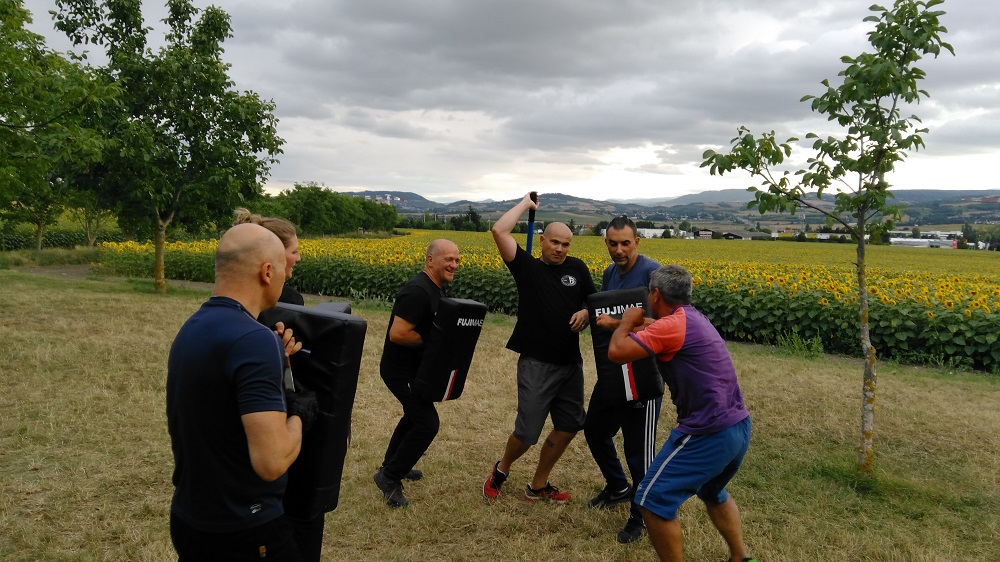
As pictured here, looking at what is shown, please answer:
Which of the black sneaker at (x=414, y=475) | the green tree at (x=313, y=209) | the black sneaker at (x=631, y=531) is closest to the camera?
the black sneaker at (x=631, y=531)

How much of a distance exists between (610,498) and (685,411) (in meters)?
1.80

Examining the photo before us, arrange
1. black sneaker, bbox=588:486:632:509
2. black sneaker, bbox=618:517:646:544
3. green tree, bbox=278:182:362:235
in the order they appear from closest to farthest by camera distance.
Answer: black sneaker, bbox=618:517:646:544 < black sneaker, bbox=588:486:632:509 < green tree, bbox=278:182:362:235

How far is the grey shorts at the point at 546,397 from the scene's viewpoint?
191 inches

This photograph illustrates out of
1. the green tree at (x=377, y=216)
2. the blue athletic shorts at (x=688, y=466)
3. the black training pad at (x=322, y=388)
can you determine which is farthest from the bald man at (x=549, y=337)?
the green tree at (x=377, y=216)

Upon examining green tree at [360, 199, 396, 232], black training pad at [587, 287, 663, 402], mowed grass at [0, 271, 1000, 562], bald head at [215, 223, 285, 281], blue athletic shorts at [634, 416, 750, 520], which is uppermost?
green tree at [360, 199, 396, 232]

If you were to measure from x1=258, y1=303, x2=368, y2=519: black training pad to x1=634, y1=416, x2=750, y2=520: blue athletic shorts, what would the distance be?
69.5 inches

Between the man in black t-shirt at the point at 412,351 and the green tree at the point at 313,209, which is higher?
the green tree at the point at 313,209

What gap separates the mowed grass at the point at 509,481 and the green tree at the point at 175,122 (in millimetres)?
6309

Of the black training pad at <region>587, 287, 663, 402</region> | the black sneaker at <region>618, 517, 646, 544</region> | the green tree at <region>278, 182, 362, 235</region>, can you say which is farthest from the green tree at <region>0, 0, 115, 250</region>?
the green tree at <region>278, 182, 362, 235</region>

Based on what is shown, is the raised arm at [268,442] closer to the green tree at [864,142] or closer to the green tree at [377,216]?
the green tree at [864,142]

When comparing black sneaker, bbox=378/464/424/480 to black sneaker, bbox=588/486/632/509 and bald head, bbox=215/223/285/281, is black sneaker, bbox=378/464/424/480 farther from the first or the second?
bald head, bbox=215/223/285/281

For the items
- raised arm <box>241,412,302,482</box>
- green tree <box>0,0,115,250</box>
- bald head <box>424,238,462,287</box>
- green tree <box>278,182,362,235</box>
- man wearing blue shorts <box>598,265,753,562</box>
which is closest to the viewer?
raised arm <box>241,412,302,482</box>

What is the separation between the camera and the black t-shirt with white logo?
15.9 ft

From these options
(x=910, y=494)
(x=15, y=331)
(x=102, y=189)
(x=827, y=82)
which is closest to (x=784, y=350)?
(x=910, y=494)
